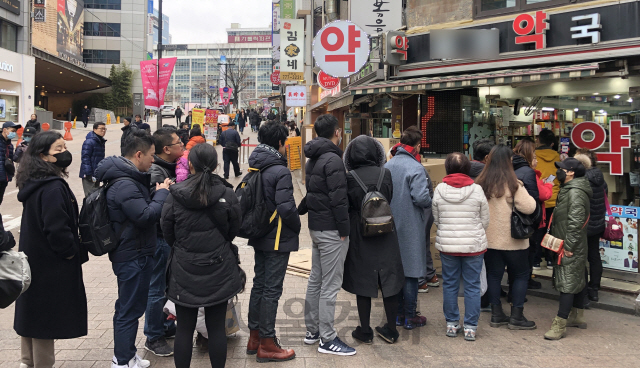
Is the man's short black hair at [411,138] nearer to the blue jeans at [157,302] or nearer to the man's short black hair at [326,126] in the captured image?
the man's short black hair at [326,126]

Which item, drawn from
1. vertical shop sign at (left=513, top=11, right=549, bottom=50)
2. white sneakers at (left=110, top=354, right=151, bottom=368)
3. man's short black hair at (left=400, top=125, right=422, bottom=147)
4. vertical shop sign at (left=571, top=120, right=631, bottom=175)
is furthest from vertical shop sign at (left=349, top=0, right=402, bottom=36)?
white sneakers at (left=110, top=354, right=151, bottom=368)

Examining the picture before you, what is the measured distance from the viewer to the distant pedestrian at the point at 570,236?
5102 mm

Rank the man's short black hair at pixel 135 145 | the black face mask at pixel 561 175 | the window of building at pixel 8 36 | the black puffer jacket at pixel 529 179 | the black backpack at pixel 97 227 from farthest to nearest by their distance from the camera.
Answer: the window of building at pixel 8 36 < the black puffer jacket at pixel 529 179 < the black face mask at pixel 561 175 < the man's short black hair at pixel 135 145 < the black backpack at pixel 97 227

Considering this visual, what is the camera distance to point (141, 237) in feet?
13.7

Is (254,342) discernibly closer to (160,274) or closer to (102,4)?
(160,274)

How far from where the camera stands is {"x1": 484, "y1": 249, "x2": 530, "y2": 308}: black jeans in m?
5.36

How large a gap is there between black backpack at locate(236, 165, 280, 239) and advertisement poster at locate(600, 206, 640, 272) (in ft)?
16.1

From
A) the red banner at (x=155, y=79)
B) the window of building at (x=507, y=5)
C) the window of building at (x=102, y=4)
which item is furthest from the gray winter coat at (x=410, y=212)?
the window of building at (x=102, y=4)

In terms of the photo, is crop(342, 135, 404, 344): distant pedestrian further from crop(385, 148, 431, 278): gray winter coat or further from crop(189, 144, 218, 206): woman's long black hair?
crop(189, 144, 218, 206): woman's long black hair

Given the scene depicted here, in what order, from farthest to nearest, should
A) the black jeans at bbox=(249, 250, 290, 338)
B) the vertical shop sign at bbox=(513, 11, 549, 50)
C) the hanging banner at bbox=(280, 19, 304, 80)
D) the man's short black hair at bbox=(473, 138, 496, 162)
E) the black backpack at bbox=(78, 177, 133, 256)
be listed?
1. the hanging banner at bbox=(280, 19, 304, 80)
2. the vertical shop sign at bbox=(513, 11, 549, 50)
3. the man's short black hair at bbox=(473, 138, 496, 162)
4. the black jeans at bbox=(249, 250, 290, 338)
5. the black backpack at bbox=(78, 177, 133, 256)

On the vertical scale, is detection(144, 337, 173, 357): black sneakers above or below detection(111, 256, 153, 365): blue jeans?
below

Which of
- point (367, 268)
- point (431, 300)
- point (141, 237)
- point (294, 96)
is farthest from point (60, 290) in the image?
point (294, 96)

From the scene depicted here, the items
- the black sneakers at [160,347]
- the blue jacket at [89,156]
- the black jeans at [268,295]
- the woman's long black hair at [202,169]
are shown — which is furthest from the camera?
Answer: the blue jacket at [89,156]

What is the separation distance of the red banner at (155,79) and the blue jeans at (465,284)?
14.1 meters
